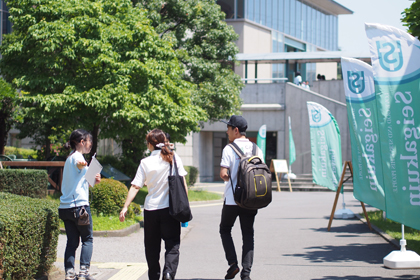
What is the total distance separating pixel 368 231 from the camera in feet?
35.3

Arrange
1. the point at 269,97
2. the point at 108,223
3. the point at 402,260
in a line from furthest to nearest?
1. the point at 269,97
2. the point at 108,223
3. the point at 402,260

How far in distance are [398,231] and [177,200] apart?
650cm

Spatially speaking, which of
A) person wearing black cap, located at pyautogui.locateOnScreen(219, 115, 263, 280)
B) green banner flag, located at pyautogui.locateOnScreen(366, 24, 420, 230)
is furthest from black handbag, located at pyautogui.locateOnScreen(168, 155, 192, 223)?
green banner flag, located at pyautogui.locateOnScreen(366, 24, 420, 230)

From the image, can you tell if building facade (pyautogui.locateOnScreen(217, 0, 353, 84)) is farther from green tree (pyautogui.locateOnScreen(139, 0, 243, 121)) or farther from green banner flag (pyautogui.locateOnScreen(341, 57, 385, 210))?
green banner flag (pyautogui.locateOnScreen(341, 57, 385, 210))

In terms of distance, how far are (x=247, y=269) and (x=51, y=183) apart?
34.5 feet

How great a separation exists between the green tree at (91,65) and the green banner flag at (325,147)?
4.31 metres

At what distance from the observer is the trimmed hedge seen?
4.86 meters

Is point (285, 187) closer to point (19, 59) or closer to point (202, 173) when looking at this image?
point (202, 173)

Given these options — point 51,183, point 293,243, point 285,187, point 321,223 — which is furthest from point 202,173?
point 293,243

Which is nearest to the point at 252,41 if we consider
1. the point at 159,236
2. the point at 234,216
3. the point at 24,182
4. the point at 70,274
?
the point at 24,182

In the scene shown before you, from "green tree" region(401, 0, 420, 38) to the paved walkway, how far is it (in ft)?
11.9

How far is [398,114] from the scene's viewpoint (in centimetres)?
670

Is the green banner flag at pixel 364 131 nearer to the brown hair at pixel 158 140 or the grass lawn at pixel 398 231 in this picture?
the grass lawn at pixel 398 231

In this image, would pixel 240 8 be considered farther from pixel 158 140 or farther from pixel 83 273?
pixel 83 273
